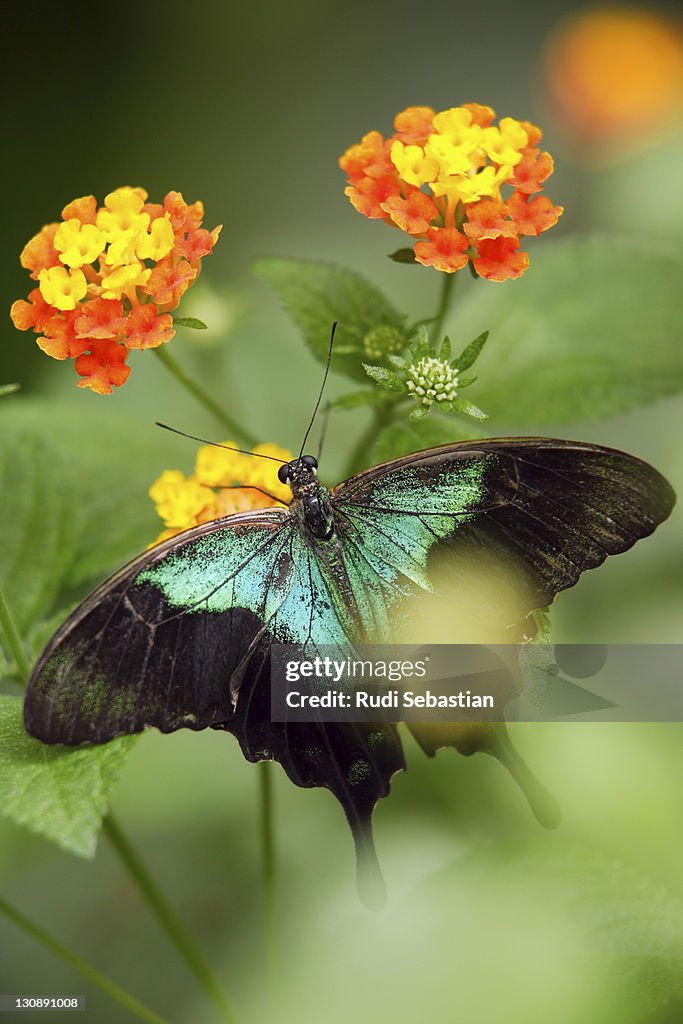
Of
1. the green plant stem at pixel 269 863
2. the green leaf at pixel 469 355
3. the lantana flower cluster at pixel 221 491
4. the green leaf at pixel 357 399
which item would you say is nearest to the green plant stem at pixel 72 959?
the green plant stem at pixel 269 863

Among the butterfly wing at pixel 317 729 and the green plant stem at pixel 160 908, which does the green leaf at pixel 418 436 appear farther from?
the green plant stem at pixel 160 908

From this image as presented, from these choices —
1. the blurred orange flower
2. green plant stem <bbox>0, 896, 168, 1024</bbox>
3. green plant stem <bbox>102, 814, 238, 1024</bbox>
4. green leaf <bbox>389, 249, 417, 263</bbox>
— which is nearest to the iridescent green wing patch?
green leaf <bbox>389, 249, 417, 263</bbox>

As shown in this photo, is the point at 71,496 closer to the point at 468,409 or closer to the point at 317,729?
the point at 317,729

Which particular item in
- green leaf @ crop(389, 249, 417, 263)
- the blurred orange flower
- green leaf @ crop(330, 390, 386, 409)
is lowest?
green leaf @ crop(330, 390, 386, 409)

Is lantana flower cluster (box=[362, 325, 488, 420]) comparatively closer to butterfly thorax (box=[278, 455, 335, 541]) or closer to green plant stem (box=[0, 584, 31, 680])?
butterfly thorax (box=[278, 455, 335, 541])

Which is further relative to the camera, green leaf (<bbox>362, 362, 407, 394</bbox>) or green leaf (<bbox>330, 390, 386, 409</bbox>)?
green leaf (<bbox>330, 390, 386, 409</bbox>)

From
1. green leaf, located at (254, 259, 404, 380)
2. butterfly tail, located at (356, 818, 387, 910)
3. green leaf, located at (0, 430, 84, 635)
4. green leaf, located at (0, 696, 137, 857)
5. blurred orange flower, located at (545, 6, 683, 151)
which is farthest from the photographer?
blurred orange flower, located at (545, 6, 683, 151)

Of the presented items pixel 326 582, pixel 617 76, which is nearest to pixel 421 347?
pixel 326 582
